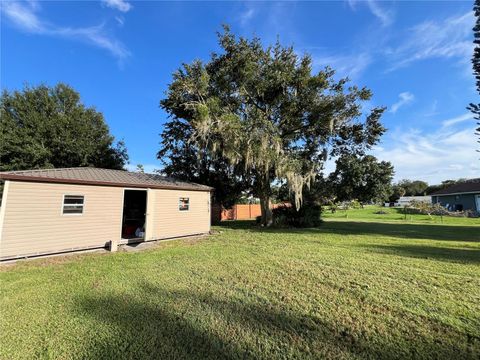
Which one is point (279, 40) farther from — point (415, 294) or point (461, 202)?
point (461, 202)

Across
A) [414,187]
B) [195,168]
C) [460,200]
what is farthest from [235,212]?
[414,187]

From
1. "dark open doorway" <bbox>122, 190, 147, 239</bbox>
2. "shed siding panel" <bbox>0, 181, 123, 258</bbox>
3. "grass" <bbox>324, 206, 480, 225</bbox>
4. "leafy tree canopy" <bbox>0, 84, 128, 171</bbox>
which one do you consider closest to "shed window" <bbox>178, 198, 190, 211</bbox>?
"dark open doorway" <bbox>122, 190, 147, 239</bbox>

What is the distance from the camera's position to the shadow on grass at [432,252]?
20.9ft

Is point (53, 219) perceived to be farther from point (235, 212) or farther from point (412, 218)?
point (412, 218)

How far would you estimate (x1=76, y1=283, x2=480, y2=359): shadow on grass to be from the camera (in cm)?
261

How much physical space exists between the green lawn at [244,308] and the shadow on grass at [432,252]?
13cm

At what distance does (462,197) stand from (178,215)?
105 ft

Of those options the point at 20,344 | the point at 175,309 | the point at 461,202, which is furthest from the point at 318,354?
the point at 461,202

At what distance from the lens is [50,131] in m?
17.9

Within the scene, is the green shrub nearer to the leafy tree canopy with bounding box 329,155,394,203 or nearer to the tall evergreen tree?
the leafy tree canopy with bounding box 329,155,394,203

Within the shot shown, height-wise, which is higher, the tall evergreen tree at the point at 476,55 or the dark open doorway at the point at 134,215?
the tall evergreen tree at the point at 476,55

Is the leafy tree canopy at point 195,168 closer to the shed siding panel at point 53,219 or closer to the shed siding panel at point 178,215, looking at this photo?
the shed siding panel at point 178,215

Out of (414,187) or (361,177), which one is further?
(414,187)

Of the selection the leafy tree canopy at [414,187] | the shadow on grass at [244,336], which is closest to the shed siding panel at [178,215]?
the shadow on grass at [244,336]
